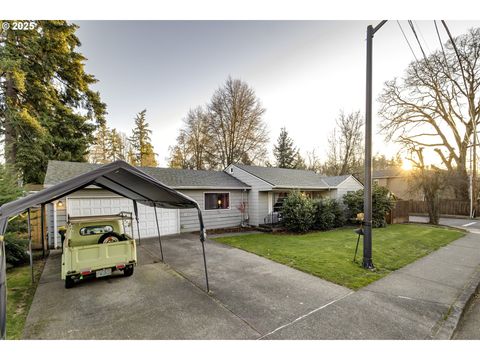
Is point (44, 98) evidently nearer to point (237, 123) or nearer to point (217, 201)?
point (217, 201)

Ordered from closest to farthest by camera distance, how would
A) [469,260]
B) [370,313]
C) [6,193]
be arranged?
[370,313] < [6,193] < [469,260]

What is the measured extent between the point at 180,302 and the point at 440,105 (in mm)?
28203

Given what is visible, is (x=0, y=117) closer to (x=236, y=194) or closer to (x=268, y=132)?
(x=236, y=194)

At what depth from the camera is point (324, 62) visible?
8.53m

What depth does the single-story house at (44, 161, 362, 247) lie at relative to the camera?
8.86m

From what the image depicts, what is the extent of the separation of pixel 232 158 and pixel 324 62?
1759 centimetres

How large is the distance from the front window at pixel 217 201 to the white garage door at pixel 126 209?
1935mm

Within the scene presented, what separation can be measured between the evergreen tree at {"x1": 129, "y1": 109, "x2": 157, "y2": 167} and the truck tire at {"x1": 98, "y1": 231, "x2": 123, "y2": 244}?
28.5 metres

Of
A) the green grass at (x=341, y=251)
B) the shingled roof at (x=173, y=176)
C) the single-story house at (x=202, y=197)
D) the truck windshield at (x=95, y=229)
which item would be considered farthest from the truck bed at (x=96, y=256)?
the shingled roof at (x=173, y=176)

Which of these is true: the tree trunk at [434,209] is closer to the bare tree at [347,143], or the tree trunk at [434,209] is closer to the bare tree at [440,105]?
the bare tree at [440,105]

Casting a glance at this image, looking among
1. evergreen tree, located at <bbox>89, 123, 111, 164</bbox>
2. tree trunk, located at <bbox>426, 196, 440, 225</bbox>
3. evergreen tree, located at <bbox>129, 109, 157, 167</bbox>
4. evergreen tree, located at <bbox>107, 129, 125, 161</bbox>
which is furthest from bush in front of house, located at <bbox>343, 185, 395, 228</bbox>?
evergreen tree, located at <bbox>89, 123, 111, 164</bbox>

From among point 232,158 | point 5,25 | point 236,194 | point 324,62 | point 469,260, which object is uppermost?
point 5,25

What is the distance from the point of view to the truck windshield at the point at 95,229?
5.18 meters

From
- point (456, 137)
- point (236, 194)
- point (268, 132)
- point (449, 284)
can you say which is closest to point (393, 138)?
point (456, 137)
